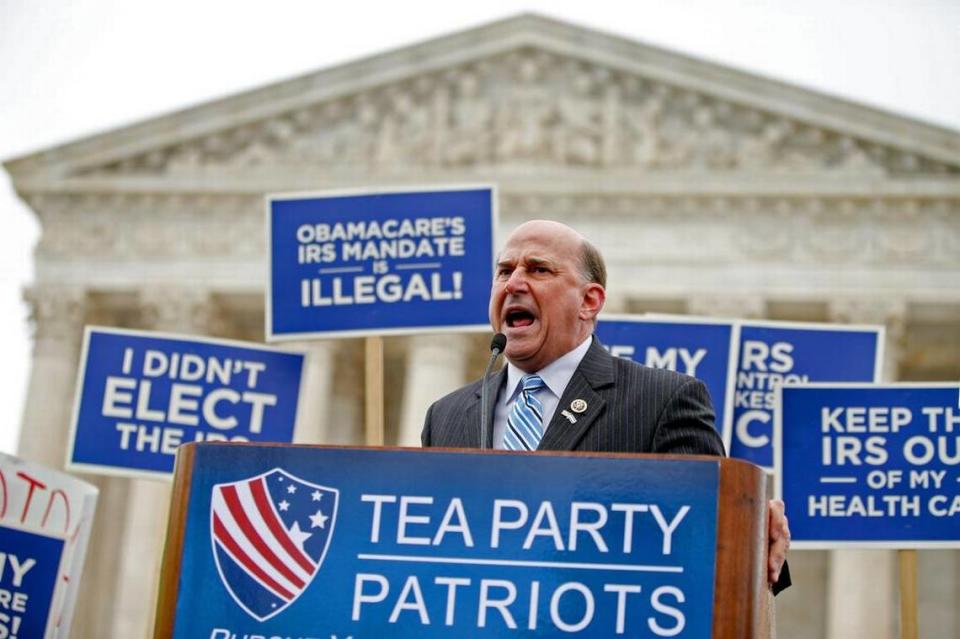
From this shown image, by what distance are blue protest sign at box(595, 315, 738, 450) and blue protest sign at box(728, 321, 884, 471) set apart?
21 cm

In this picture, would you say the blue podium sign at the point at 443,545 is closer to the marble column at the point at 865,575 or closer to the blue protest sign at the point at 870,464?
the blue protest sign at the point at 870,464

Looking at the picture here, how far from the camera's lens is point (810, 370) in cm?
1089

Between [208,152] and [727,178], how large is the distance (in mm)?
11426

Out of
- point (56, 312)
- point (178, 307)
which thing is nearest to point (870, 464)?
point (178, 307)

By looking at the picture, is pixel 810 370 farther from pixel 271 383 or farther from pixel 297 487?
pixel 297 487

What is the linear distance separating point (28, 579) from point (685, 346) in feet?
17.0

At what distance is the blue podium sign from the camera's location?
3.51 metres

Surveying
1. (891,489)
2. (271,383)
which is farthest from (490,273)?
(891,489)

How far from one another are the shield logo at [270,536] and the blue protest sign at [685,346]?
23.3ft

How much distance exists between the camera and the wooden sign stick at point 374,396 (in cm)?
832

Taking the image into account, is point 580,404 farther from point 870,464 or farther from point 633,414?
point 870,464

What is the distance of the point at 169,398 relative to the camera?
10406 millimetres

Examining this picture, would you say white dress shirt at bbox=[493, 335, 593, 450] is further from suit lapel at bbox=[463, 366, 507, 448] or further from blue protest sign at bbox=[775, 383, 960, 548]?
blue protest sign at bbox=[775, 383, 960, 548]

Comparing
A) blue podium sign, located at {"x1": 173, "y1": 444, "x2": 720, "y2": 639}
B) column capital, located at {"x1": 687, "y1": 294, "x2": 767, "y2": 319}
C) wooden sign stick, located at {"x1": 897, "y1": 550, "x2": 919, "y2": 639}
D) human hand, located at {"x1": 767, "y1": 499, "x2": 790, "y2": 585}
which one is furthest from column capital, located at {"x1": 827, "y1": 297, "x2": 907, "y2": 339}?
blue podium sign, located at {"x1": 173, "y1": 444, "x2": 720, "y2": 639}
